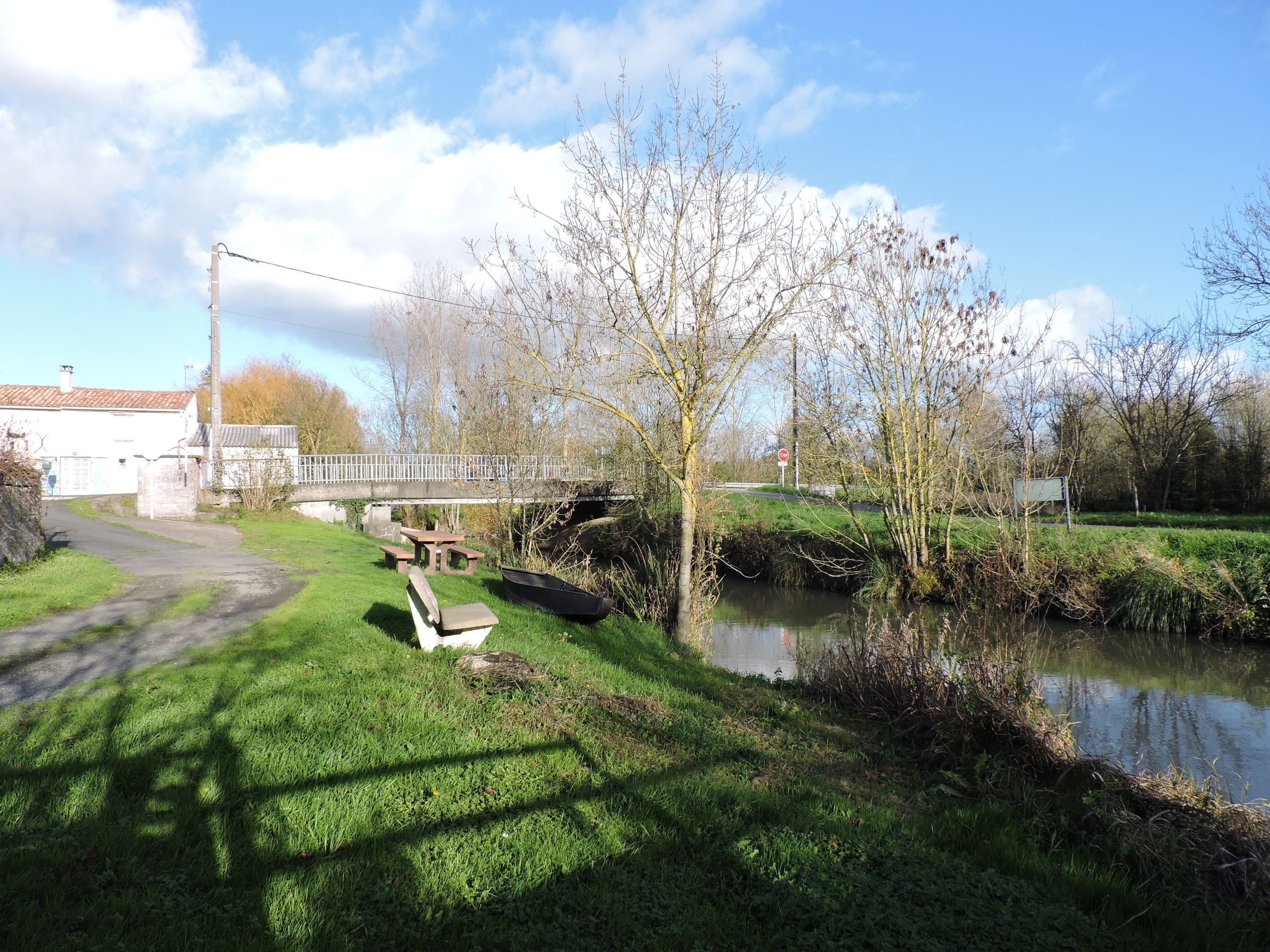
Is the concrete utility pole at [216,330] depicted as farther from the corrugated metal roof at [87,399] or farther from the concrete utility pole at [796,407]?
the corrugated metal roof at [87,399]

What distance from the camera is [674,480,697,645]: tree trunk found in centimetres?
936

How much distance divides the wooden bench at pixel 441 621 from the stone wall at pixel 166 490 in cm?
1458

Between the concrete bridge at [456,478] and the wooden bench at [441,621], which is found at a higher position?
the concrete bridge at [456,478]

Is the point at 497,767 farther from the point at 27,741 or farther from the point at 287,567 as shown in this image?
the point at 287,567

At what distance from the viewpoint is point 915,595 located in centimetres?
1541

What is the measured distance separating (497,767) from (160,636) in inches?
153

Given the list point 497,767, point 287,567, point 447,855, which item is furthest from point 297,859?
point 287,567

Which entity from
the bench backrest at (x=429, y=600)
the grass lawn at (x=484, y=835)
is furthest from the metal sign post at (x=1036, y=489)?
the bench backrest at (x=429, y=600)

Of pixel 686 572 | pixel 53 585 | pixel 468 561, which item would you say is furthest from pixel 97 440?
pixel 686 572

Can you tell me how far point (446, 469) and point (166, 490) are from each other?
8030 mm

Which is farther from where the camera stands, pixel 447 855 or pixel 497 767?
pixel 497 767

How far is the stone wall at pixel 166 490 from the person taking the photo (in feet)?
57.9

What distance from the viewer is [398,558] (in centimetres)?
1227

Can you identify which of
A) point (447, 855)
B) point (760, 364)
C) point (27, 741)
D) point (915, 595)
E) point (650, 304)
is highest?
point (650, 304)
